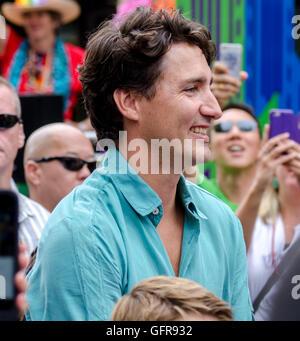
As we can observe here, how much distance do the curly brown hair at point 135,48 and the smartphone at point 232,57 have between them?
1.83 metres

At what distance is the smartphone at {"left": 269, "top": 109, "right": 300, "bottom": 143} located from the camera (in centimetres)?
352

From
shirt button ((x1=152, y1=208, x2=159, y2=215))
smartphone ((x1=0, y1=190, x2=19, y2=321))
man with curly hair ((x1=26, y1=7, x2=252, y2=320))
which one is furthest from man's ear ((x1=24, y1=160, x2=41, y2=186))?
smartphone ((x1=0, y1=190, x2=19, y2=321))

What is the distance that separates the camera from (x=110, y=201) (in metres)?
1.96

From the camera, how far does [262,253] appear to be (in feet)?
11.3

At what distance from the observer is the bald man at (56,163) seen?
11.8ft

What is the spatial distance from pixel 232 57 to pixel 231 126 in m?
0.41

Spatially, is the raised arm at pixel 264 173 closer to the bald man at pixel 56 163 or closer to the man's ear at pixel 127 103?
the bald man at pixel 56 163

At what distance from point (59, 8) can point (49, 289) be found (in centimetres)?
402

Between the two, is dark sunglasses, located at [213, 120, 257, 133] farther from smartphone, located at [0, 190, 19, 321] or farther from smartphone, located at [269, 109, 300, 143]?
smartphone, located at [0, 190, 19, 321]

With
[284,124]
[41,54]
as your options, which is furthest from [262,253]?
[41,54]

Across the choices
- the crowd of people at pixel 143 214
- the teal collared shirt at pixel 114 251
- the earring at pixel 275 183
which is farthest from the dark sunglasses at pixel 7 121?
the earring at pixel 275 183

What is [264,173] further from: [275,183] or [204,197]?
[204,197]
